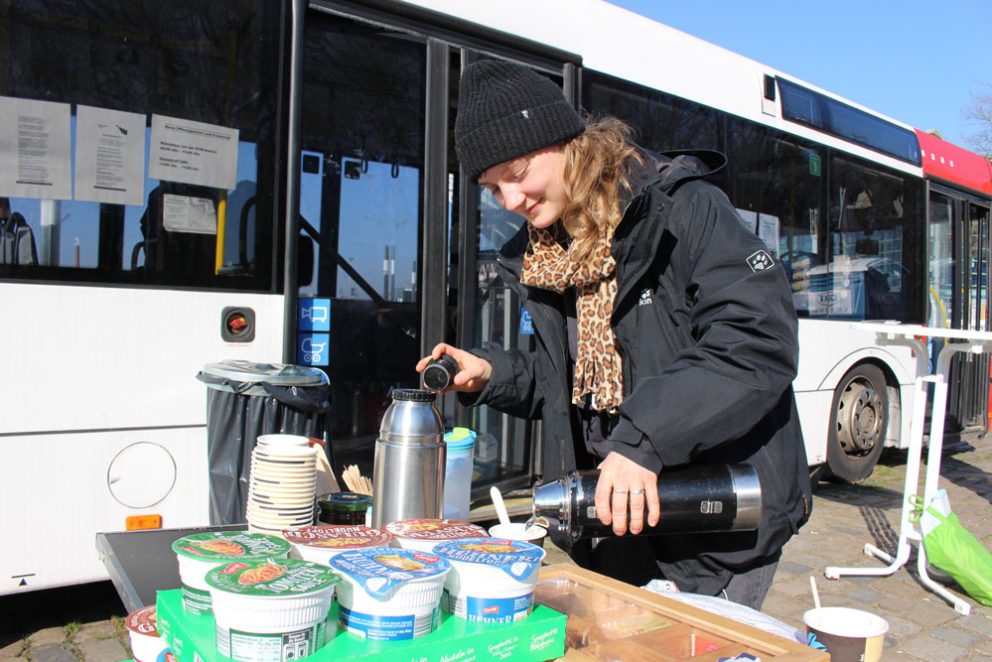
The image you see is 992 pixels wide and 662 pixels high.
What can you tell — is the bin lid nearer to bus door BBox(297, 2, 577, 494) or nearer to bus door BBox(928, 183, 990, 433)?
bus door BBox(297, 2, 577, 494)

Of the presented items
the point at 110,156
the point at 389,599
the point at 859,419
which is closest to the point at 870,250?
the point at 859,419

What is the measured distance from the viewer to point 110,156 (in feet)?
10.6

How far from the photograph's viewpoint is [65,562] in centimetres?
317

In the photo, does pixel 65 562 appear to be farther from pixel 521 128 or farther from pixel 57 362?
pixel 521 128

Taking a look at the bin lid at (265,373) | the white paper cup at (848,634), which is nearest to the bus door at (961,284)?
the white paper cup at (848,634)

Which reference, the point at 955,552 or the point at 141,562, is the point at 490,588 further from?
the point at 955,552

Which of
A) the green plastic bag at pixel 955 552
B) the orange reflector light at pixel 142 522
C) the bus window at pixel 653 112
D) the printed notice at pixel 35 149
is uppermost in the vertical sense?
the bus window at pixel 653 112

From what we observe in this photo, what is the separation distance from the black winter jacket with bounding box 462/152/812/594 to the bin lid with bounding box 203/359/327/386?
3.89ft

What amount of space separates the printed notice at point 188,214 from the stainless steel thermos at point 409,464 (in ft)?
6.77

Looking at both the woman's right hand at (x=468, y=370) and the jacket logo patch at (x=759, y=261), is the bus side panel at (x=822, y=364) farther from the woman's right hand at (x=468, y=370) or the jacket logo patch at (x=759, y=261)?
the jacket logo patch at (x=759, y=261)

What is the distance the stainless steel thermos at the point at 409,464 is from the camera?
1.70 m

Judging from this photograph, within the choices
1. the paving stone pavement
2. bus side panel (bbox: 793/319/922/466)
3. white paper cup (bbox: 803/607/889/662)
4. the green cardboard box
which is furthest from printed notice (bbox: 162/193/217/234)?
bus side panel (bbox: 793/319/922/466)

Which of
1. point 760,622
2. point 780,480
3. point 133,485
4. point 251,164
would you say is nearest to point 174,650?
point 760,622

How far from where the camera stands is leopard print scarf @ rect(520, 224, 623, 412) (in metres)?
1.92
